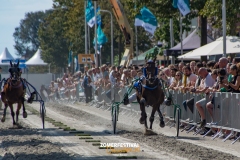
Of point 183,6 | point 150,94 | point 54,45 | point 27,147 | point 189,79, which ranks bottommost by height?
point 27,147

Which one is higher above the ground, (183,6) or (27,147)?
(183,6)

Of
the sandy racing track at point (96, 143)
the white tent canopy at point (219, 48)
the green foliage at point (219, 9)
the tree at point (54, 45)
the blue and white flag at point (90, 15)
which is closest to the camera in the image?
the sandy racing track at point (96, 143)

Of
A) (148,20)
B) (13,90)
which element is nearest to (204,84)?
(13,90)

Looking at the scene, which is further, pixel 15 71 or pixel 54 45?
pixel 54 45

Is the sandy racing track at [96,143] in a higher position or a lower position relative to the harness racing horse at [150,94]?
lower

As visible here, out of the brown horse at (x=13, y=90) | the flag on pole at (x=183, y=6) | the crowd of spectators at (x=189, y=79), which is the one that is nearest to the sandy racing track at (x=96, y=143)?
the brown horse at (x=13, y=90)

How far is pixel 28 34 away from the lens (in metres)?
177

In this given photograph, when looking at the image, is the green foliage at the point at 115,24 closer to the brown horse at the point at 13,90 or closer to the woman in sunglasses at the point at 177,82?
the woman in sunglasses at the point at 177,82

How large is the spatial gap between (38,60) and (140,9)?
64.9 meters

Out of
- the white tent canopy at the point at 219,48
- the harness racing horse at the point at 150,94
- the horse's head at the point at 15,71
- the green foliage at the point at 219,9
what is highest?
the green foliage at the point at 219,9

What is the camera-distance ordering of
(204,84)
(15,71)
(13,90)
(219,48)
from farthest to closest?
(219,48) → (13,90) → (15,71) → (204,84)

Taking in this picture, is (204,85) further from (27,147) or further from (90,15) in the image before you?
(90,15)

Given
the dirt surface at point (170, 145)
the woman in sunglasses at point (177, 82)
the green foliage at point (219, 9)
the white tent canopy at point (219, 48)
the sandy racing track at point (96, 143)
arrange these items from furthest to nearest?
the green foliage at point (219, 9)
the white tent canopy at point (219, 48)
the woman in sunglasses at point (177, 82)
the sandy racing track at point (96, 143)
the dirt surface at point (170, 145)

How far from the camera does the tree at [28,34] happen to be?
174625 millimetres
